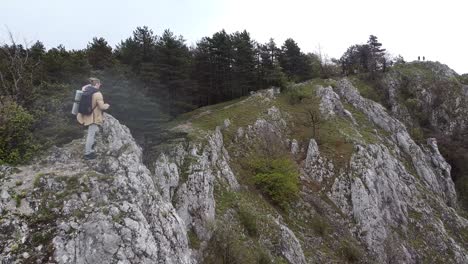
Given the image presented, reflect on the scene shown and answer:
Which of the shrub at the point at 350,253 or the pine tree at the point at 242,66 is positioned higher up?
the pine tree at the point at 242,66

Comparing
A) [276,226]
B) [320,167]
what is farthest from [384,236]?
[276,226]

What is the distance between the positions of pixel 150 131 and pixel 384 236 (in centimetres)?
2234

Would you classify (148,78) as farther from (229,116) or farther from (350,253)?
(350,253)

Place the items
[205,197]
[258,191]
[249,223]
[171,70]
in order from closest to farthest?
[205,197]
[249,223]
[258,191]
[171,70]

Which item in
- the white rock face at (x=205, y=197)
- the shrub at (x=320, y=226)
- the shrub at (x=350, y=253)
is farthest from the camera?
the shrub at (x=320, y=226)

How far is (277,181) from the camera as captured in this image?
93.7 feet

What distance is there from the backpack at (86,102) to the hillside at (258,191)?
1.98 metres

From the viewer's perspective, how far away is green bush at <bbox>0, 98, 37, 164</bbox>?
1410cm

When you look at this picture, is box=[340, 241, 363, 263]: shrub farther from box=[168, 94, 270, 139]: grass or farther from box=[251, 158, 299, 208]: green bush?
box=[168, 94, 270, 139]: grass

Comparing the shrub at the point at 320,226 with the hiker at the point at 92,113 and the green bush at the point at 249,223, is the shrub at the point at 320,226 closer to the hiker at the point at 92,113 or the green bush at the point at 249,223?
the green bush at the point at 249,223

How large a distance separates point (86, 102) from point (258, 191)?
703 inches

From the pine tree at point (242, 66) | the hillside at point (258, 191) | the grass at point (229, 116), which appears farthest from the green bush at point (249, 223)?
the pine tree at point (242, 66)

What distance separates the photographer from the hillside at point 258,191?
11742mm

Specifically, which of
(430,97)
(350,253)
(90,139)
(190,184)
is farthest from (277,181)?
(430,97)
